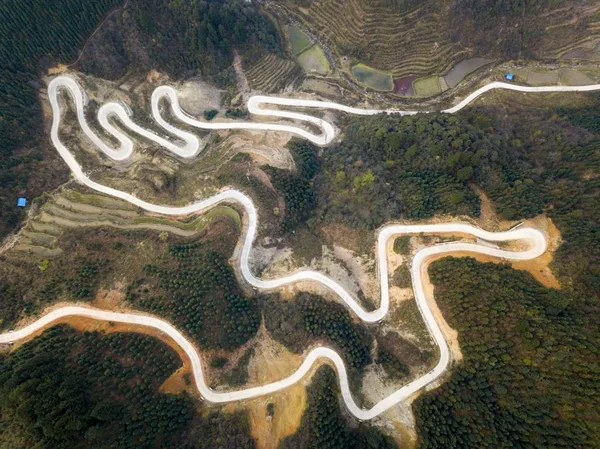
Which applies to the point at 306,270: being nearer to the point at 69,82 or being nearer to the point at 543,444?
the point at 543,444

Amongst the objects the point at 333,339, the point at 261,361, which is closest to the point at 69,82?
the point at 261,361

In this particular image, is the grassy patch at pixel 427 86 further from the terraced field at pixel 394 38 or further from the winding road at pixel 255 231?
the winding road at pixel 255 231

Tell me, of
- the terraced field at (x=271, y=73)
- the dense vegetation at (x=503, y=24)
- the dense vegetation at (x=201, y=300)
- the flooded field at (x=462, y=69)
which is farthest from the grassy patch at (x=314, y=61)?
the dense vegetation at (x=201, y=300)

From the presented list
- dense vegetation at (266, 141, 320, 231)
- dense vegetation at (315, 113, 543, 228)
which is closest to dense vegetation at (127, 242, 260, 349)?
dense vegetation at (266, 141, 320, 231)

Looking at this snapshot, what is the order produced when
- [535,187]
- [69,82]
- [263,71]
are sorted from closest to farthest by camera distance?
1. [535,187]
2. [69,82]
3. [263,71]

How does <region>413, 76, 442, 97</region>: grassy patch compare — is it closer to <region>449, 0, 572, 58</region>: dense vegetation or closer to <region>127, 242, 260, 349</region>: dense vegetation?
<region>449, 0, 572, 58</region>: dense vegetation

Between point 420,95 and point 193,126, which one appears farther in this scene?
point 420,95

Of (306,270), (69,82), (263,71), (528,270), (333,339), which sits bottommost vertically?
(333,339)

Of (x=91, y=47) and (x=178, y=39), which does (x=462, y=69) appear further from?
(x=91, y=47)
